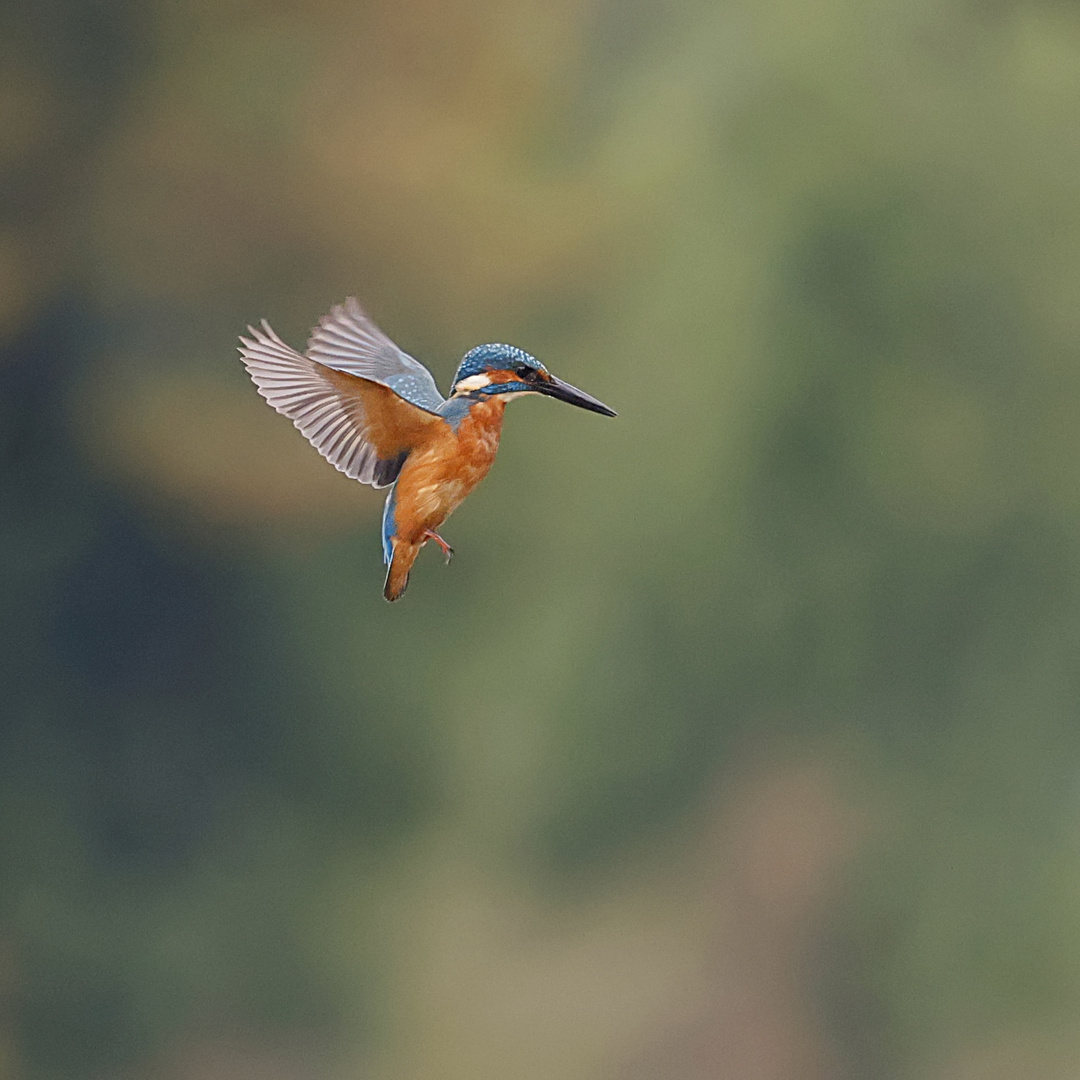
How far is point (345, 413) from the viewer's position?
1.71 ft

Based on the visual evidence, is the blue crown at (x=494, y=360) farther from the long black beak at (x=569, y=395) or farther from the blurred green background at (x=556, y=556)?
the blurred green background at (x=556, y=556)

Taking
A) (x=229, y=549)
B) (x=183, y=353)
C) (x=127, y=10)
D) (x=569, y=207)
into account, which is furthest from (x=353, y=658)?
(x=127, y=10)

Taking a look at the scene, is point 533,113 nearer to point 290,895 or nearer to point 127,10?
point 127,10

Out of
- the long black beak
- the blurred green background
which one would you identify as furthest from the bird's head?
the blurred green background

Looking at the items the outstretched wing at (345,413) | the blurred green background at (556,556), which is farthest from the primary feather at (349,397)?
the blurred green background at (556,556)

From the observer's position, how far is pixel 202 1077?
133cm

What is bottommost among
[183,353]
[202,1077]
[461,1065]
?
[202,1077]

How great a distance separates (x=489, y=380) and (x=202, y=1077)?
104cm

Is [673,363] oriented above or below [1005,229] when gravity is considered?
below

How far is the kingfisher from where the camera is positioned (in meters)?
0.49

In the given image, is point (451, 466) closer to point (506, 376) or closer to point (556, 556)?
point (506, 376)

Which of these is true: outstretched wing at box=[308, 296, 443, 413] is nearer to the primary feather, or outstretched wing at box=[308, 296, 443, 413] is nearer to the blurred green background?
the primary feather

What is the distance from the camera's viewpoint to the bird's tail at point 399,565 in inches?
20.0

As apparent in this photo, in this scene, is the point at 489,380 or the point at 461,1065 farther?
the point at 461,1065
